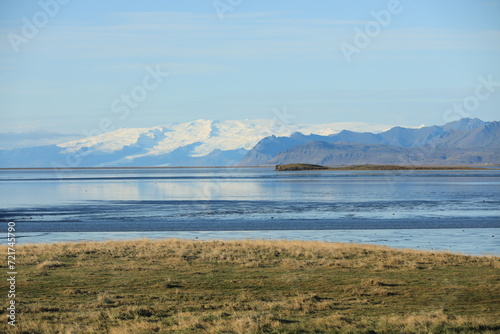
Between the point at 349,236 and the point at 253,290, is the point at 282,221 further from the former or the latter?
the point at 253,290

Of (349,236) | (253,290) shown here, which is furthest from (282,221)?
(253,290)

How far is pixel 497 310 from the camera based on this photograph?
18000mm

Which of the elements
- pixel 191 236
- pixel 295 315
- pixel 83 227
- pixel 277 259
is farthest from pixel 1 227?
pixel 295 315

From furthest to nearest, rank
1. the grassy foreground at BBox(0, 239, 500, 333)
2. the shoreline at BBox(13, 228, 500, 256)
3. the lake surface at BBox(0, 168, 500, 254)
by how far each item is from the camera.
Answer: the lake surface at BBox(0, 168, 500, 254), the shoreline at BBox(13, 228, 500, 256), the grassy foreground at BBox(0, 239, 500, 333)

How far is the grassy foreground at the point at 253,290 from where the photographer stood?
53.3ft

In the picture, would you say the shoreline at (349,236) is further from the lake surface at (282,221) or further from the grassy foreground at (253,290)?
the grassy foreground at (253,290)

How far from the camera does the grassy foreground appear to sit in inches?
640

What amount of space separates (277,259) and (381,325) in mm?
11915

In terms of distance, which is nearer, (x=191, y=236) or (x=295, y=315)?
(x=295, y=315)

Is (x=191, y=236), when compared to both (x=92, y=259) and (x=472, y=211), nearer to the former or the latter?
(x=92, y=259)

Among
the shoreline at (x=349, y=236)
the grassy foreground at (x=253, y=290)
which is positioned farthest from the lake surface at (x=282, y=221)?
the grassy foreground at (x=253, y=290)

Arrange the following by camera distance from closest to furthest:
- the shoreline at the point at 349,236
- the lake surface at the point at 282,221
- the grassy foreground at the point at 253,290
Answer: the grassy foreground at the point at 253,290
the shoreline at the point at 349,236
the lake surface at the point at 282,221

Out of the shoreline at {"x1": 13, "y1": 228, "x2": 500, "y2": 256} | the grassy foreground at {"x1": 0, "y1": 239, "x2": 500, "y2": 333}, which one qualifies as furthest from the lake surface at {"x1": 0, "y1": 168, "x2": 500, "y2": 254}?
the grassy foreground at {"x1": 0, "y1": 239, "x2": 500, "y2": 333}

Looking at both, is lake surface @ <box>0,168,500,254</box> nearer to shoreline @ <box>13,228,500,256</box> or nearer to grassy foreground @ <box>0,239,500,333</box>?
shoreline @ <box>13,228,500,256</box>
